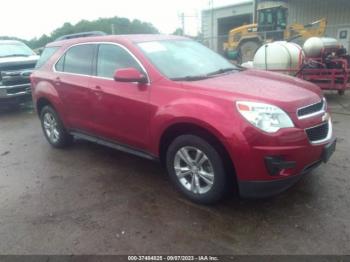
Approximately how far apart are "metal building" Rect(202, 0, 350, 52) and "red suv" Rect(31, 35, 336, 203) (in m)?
13.1

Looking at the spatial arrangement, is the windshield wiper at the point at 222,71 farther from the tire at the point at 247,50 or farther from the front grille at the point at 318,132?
the tire at the point at 247,50

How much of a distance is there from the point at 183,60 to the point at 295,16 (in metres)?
21.6

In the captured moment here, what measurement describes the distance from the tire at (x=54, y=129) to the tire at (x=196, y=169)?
253cm

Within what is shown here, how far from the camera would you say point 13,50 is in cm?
1041

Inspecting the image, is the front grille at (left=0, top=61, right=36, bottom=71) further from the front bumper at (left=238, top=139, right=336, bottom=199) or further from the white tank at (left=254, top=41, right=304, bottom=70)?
the front bumper at (left=238, top=139, right=336, bottom=199)

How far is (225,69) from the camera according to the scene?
4.54m

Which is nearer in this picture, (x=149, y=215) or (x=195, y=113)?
(x=195, y=113)

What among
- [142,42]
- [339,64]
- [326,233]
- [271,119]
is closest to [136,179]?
[142,42]

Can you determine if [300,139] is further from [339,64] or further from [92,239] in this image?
[339,64]

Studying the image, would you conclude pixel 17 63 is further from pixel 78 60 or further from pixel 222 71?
pixel 222 71

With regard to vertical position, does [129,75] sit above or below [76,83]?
above

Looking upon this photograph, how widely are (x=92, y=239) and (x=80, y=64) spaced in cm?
271

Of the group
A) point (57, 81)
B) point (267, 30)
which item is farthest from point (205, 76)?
point (267, 30)

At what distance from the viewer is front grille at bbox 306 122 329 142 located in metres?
3.30
